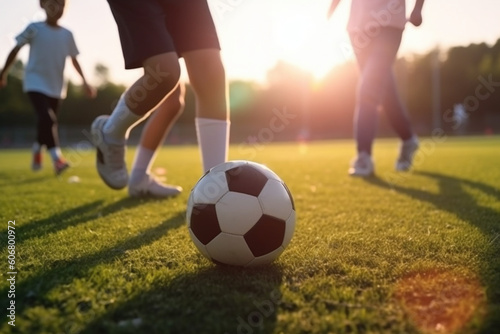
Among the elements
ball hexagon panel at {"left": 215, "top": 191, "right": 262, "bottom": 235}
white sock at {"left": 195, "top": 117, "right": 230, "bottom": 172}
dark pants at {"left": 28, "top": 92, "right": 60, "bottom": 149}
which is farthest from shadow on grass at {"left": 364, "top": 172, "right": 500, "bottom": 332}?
dark pants at {"left": 28, "top": 92, "right": 60, "bottom": 149}

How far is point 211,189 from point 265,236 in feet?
1.09

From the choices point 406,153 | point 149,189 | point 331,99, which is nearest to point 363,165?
point 406,153

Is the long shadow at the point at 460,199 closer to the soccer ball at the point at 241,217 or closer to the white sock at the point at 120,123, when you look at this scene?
the soccer ball at the point at 241,217

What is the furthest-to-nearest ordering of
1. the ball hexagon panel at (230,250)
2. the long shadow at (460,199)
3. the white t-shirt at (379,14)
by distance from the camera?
the white t-shirt at (379,14), the long shadow at (460,199), the ball hexagon panel at (230,250)

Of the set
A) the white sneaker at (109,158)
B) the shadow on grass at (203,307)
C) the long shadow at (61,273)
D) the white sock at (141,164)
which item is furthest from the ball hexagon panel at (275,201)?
the white sock at (141,164)

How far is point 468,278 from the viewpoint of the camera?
179 cm

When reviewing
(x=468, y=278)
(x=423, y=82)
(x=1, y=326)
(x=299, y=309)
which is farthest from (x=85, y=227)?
(x=423, y=82)

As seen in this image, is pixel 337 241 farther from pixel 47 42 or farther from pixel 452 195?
pixel 47 42

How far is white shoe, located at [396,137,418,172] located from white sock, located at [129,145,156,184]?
344 cm

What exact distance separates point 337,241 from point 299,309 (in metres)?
0.93

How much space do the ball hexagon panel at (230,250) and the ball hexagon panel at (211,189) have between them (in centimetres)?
18

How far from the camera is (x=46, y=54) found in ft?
19.8

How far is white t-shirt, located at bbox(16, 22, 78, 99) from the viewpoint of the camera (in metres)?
5.95

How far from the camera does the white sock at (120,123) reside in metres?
3.03
